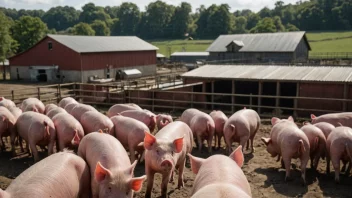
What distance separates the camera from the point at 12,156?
9922mm

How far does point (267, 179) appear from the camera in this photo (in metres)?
8.20

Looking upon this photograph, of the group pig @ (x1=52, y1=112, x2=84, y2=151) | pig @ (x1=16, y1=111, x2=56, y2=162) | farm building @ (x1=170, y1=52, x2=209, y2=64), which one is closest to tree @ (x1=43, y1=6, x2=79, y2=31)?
farm building @ (x1=170, y1=52, x2=209, y2=64)

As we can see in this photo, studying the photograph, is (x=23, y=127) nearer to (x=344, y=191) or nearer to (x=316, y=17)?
(x=344, y=191)

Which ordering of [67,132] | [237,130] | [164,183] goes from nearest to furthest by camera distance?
[164,183] < [67,132] < [237,130]

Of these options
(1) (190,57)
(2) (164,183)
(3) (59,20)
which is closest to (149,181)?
(2) (164,183)

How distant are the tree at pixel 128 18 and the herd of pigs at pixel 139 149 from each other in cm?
11596

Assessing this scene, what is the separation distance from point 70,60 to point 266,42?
2429 cm

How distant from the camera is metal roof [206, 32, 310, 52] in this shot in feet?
131

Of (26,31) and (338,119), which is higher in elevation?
(26,31)

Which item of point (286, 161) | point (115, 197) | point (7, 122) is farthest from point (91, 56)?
point (115, 197)

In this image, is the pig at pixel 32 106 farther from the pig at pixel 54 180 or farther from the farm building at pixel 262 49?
the farm building at pixel 262 49

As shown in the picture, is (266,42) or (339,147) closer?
(339,147)

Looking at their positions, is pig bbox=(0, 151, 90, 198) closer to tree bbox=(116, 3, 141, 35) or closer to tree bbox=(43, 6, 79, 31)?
tree bbox=(116, 3, 141, 35)

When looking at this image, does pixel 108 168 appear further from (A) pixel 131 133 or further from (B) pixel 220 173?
(A) pixel 131 133
